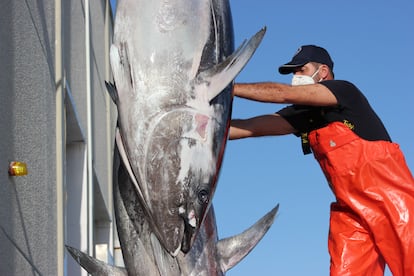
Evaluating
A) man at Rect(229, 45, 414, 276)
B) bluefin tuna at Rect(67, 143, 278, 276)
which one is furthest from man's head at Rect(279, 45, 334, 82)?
bluefin tuna at Rect(67, 143, 278, 276)

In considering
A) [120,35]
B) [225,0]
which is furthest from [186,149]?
[225,0]

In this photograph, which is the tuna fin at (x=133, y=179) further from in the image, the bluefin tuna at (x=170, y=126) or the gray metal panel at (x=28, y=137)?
the gray metal panel at (x=28, y=137)

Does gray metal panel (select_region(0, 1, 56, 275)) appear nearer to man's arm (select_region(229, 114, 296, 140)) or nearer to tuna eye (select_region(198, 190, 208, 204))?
man's arm (select_region(229, 114, 296, 140))

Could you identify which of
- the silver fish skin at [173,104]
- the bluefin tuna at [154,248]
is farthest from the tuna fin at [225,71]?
the bluefin tuna at [154,248]

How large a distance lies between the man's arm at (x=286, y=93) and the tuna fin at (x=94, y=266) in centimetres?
Answer: 100

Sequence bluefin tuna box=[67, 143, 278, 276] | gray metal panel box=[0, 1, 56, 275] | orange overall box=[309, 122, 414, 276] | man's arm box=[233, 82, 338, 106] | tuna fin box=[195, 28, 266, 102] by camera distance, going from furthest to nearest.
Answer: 1. orange overall box=[309, 122, 414, 276]
2. gray metal panel box=[0, 1, 56, 275]
3. man's arm box=[233, 82, 338, 106]
4. bluefin tuna box=[67, 143, 278, 276]
5. tuna fin box=[195, 28, 266, 102]

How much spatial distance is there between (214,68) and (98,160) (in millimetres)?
5486

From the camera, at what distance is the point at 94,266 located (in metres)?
3.63

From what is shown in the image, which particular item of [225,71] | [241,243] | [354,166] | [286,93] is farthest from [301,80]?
[225,71]

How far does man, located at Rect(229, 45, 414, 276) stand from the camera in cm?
493

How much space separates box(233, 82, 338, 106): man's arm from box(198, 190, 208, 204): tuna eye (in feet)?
3.20

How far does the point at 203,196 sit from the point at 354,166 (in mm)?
1852

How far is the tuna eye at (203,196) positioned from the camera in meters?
3.28

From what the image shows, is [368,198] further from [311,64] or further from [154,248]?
[154,248]
